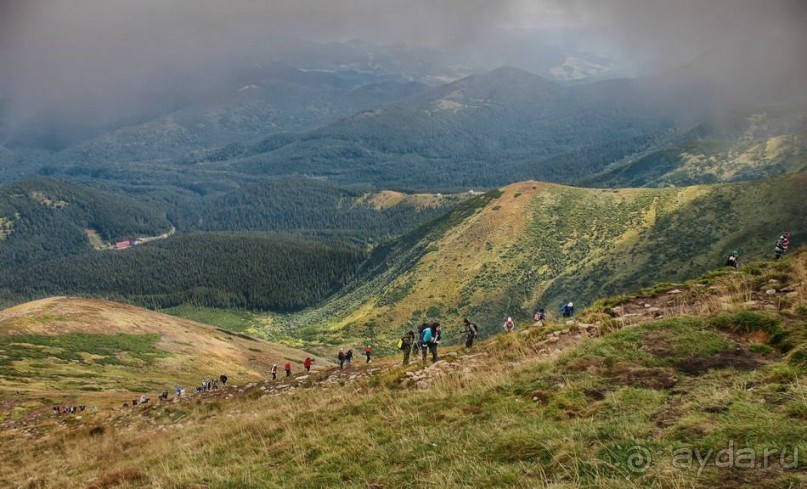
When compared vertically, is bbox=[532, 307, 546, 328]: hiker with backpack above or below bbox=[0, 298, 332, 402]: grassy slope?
above

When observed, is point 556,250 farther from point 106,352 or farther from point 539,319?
point 539,319

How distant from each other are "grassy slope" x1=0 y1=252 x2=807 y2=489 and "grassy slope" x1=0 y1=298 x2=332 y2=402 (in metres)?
45.2

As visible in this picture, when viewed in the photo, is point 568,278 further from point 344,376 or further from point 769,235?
point 344,376

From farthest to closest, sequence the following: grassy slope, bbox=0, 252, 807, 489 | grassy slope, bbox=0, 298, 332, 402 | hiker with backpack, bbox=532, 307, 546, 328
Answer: grassy slope, bbox=0, 298, 332, 402, hiker with backpack, bbox=532, 307, 546, 328, grassy slope, bbox=0, 252, 807, 489

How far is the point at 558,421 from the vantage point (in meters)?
12.5

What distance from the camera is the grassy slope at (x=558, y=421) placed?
962cm

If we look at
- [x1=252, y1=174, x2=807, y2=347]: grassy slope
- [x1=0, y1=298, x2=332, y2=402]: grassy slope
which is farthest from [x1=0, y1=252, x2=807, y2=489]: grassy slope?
[x1=252, y1=174, x2=807, y2=347]: grassy slope

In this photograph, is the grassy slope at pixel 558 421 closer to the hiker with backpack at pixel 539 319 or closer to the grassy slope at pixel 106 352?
the hiker with backpack at pixel 539 319

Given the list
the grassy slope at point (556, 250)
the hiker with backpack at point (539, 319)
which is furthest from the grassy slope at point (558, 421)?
the grassy slope at point (556, 250)

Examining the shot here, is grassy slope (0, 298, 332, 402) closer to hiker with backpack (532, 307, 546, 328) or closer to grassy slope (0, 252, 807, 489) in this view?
hiker with backpack (532, 307, 546, 328)

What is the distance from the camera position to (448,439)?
1255 cm

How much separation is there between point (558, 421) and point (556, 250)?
12106 centimetres

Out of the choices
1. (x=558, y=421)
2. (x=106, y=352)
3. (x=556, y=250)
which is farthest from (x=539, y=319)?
(x=556, y=250)

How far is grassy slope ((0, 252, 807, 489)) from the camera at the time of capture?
962cm
